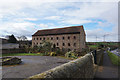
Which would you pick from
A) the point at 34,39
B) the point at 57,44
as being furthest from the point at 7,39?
the point at 57,44

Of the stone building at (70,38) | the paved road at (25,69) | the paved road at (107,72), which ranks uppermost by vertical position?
the stone building at (70,38)

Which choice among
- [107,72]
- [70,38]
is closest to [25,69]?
[107,72]

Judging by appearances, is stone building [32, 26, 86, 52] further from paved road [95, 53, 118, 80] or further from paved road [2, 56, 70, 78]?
paved road [95, 53, 118, 80]

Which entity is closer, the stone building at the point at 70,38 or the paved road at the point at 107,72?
the paved road at the point at 107,72

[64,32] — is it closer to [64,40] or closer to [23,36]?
[64,40]

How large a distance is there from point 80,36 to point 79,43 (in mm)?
2984

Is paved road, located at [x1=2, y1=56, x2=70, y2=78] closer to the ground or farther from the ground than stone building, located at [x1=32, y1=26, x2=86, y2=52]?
closer to the ground

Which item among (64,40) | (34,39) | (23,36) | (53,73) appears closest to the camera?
(53,73)

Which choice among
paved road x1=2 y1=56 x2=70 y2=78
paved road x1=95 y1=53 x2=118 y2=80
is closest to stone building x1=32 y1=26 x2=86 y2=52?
paved road x1=2 y1=56 x2=70 y2=78

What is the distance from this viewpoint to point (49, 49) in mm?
26141

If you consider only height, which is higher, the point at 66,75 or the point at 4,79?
the point at 66,75

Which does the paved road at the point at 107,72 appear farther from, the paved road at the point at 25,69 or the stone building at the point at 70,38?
the stone building at the point at 70,38

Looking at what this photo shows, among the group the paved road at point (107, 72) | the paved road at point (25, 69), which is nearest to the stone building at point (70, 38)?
the paved road at point (25, 69)

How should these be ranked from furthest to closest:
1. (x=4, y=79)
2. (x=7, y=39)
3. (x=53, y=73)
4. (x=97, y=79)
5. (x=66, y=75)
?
(x=7, y=39), (x=4, y=79), (x=97, y=79), (x=66, y=75), (x=53, y=73)
